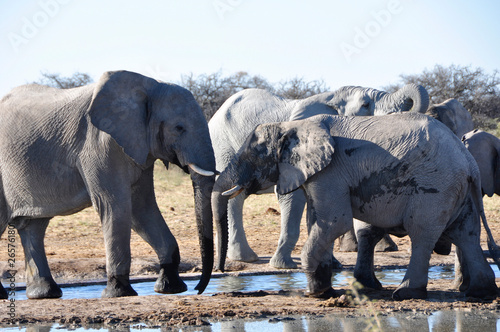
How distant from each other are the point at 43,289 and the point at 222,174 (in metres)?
1.79

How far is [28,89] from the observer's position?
22.0 ft

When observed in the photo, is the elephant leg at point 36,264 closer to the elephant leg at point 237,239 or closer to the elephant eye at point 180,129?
the elephant eye at point 180,129

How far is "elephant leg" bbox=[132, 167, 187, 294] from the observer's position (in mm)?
6445

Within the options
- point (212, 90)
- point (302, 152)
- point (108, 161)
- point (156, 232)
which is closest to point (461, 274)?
point (302, 152)

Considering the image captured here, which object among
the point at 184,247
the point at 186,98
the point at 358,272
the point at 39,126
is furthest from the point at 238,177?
the point at 184,247

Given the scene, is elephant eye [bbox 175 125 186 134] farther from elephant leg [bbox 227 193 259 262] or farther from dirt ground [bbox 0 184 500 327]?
elephant leg [bbox 227 193 259 262]

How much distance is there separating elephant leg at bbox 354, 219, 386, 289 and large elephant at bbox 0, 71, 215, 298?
1.22 meters

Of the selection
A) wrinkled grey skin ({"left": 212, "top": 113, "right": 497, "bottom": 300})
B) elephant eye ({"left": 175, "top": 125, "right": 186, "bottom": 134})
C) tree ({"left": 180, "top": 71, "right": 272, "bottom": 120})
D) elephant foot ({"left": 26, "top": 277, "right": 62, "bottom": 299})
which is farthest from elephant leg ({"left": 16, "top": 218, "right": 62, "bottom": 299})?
tree ({"left": 180, "top": 71, "right": 272, "bottom": 120})

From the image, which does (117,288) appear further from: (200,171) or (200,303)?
(200,171)

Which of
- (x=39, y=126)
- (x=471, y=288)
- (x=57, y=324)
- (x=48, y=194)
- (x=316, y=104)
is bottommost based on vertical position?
(x=57, y=324)

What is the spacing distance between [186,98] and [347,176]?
145 cm

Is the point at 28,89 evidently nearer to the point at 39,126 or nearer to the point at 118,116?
the point at 39,126

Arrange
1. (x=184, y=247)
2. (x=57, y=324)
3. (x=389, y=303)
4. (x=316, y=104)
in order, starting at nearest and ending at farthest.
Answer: (x=57, y=324), (x=389, y=303), (x=316, y=104), (x=184, y=247)

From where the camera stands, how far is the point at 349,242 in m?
9.08
